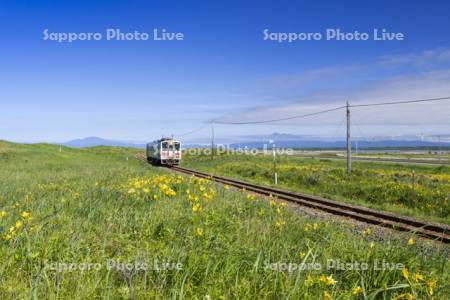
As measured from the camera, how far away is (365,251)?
14.4ft

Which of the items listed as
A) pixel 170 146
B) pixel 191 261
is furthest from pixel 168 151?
pixel 191 261

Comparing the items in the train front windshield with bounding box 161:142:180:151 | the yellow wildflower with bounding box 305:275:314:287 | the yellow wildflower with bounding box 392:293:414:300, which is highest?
the train front windshield with bounding box 161:142:180:151

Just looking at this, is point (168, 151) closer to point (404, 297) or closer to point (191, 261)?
point (191, 261)

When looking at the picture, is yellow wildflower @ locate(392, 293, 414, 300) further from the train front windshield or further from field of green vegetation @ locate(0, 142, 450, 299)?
the train front windshield

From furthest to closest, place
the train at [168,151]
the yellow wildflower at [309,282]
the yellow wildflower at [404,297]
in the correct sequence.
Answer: the train at [168,151] → the yellow wildflower at [309,282] → the yellow wildflower at [404,297]

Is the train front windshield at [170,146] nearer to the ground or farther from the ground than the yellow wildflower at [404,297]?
farther from the ground

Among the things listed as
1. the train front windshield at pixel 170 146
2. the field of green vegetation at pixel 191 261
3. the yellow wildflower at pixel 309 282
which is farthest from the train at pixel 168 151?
the yellow wildflower at pixel 309 282

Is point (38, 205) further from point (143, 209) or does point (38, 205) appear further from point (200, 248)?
point (200, 248)

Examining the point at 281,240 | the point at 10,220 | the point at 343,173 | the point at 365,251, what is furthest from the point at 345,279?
the point at 343,173

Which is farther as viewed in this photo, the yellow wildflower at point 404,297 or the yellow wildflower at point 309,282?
the yellow wildflower at point 309,282

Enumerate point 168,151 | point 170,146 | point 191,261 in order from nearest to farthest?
point 191,261, point 168,151, point 170,146

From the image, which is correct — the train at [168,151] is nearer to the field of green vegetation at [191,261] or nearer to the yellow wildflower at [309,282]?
the field of green vegetation at [191,261]

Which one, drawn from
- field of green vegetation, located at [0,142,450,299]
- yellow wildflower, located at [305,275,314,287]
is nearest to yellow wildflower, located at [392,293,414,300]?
field of green vegetation, located at [0,142,450,299]

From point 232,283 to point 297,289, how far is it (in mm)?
612
